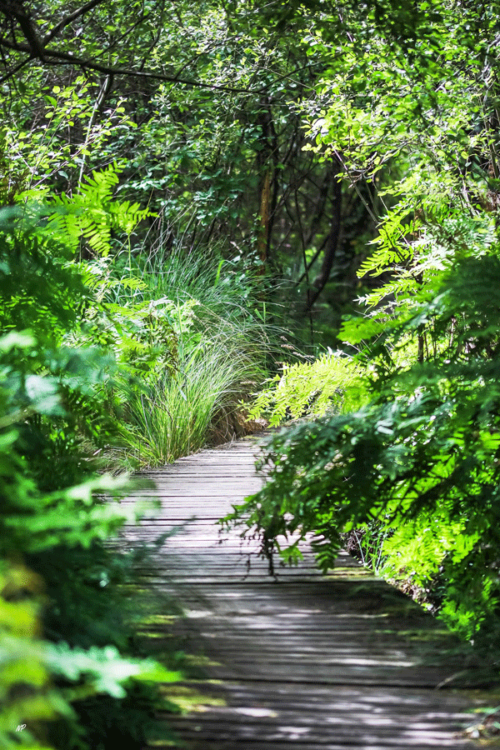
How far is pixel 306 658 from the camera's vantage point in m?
1.74

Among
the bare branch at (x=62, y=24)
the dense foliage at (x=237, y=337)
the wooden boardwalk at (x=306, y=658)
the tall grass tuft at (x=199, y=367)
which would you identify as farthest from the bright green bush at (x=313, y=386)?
the bare branch at (x=62, y=24)

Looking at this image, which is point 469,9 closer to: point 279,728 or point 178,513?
point 178,513

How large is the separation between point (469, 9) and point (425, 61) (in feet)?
5.27

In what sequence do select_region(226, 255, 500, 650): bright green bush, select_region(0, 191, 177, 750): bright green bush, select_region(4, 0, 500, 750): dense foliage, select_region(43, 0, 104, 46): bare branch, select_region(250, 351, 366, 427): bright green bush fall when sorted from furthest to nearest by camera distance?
select_region(250, 351, 366, 427): bright green bush → select_region(43, 0, 104, 46): bare branch → select_region(226, 255, 500, 650): bright green bush → select_region(4, 0, 500, 750): dense foliage → select_region(0, 191, 177, 750): bright green bush

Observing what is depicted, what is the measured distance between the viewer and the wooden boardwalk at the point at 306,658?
1.41 m

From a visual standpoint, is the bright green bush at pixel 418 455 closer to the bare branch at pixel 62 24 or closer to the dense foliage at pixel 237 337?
the dense foliage at pixel 237 337

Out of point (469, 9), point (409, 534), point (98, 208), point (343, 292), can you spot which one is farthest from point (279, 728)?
point (343, 292)

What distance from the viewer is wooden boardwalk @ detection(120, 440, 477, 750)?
4.62ft

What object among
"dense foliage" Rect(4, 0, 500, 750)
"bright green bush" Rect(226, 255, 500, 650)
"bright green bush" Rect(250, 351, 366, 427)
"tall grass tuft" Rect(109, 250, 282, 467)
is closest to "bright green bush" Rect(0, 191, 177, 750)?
"dense foliage" Rect(4, 0, 500, 750)

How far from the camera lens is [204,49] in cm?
630

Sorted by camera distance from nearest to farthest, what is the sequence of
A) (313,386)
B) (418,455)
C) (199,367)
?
(418,455), (313,386), (199,367)

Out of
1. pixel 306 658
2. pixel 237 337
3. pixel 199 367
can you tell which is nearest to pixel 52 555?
pixel 306 658

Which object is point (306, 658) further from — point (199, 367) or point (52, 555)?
point (199, 367)

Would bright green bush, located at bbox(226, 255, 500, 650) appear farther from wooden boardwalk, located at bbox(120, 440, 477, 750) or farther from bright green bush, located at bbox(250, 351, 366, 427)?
bright green bush, located at bbox(250, 351, 366, 427)
